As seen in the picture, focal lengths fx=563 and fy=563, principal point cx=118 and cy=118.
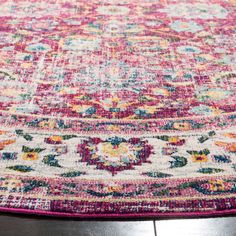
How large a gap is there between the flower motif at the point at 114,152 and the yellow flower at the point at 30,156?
14cm

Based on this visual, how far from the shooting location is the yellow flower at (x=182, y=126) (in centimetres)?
206

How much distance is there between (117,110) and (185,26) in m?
1.06

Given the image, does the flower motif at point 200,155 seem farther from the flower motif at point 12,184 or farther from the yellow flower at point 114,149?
the flower motif at point 12,184

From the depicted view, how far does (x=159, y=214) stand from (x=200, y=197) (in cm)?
15

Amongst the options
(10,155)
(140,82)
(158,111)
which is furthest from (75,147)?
(140,82)

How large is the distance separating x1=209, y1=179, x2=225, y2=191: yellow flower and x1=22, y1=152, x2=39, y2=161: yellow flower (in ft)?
1.91

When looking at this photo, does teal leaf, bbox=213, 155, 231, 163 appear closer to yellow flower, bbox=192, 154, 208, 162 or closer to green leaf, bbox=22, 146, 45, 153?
yellow flower, bbox=192, 154, 208, 162

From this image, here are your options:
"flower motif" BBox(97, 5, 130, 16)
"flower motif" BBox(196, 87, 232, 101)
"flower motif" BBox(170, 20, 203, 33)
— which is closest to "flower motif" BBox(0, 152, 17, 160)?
"flower motif" BBox(196, 87, 232, 101)

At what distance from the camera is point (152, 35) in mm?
2932

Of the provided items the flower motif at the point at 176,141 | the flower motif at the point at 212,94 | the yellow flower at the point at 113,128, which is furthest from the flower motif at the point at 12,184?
the flower motif at the point at 212,94

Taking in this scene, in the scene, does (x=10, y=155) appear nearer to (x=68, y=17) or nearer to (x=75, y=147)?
(x=75, y=147)

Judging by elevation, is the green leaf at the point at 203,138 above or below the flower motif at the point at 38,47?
above

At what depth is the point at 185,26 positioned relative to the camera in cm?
306

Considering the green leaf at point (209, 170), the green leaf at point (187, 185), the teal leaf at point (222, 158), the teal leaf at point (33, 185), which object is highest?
the green leaf at point (187, 185)
